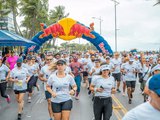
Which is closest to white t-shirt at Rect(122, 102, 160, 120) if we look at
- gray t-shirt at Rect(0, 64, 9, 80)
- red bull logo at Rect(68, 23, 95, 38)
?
gray t-shirt at Rect(0, 64, 9, 80)

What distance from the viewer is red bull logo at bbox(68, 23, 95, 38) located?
956 inches

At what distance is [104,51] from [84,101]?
474 inches

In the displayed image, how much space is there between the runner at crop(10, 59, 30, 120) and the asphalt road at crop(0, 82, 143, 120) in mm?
528

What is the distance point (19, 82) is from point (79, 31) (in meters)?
15.4

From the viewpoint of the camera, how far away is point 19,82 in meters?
9.44

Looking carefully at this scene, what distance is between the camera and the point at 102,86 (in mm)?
6711

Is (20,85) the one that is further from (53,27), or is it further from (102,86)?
(53,27)

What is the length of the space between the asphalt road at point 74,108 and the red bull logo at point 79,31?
10.5 m

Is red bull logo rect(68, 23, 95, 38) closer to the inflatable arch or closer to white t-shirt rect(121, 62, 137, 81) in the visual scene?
the inflatable arch

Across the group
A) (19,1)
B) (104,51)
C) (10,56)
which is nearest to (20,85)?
(10,56)

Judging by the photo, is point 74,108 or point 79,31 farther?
point 79,31

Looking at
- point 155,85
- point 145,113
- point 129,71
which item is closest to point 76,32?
point 129,71

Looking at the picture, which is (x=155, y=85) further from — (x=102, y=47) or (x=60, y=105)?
(x=102, y=47)

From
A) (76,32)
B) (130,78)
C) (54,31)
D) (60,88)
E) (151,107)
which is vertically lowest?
(130,78)
